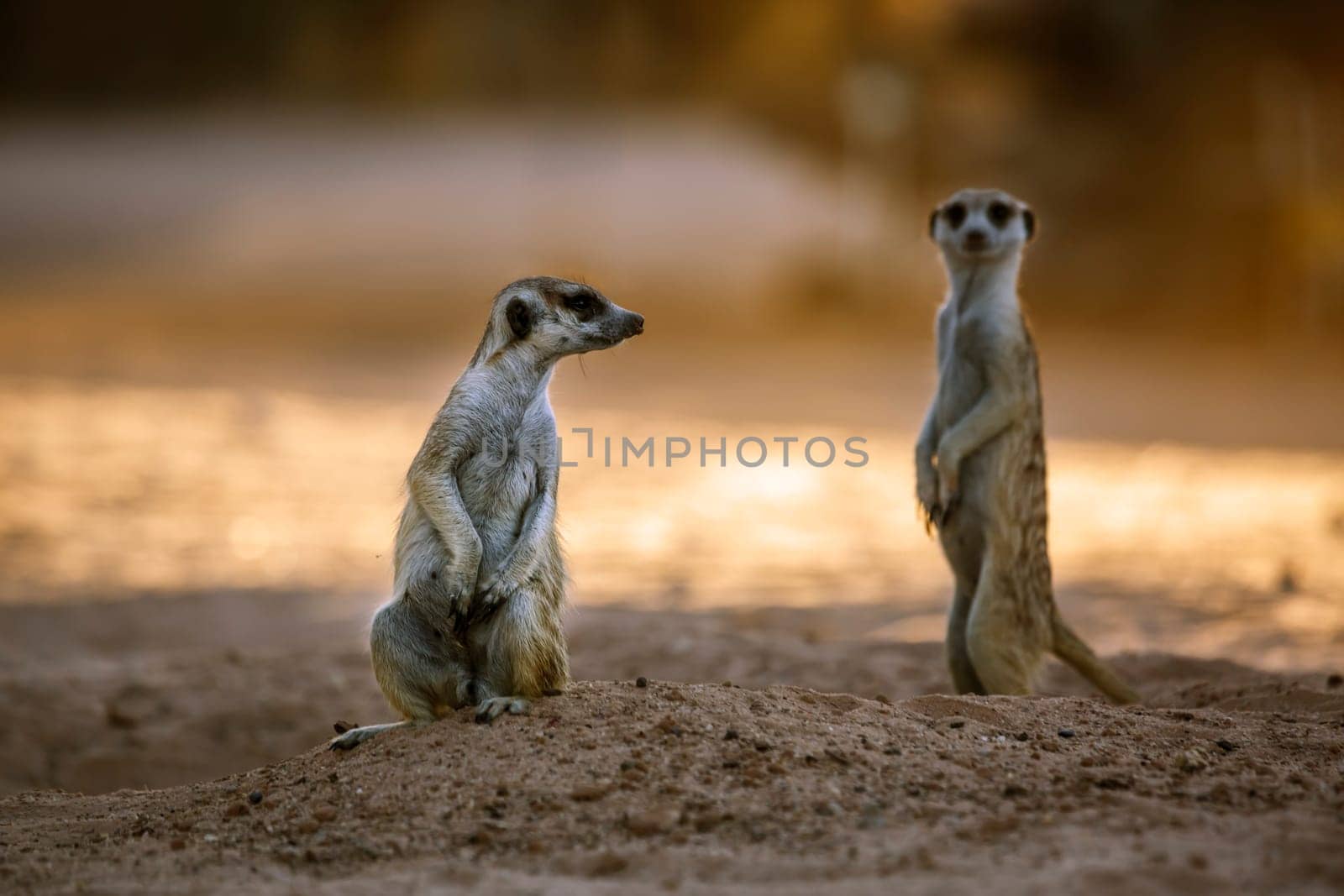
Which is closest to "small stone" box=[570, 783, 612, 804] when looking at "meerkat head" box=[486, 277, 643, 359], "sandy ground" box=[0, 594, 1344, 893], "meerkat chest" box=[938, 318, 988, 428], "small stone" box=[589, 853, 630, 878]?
"sandy ground" box=[0, 594, 1344, 893]

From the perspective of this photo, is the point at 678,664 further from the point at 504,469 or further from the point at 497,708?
the point at 497,708

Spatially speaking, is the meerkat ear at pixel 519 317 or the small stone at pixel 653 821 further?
the meerkat ear at pixel 519 317

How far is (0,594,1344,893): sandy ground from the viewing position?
2.74 metres

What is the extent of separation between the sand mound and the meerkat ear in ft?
3.33

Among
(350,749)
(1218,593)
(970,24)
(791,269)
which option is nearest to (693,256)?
(791,269)

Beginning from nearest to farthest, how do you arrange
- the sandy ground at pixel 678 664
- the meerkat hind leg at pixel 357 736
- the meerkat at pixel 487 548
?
1. the sandy ground at pixel 678 664
2. the meerkat at pixel 487 548
3. the meerkat hind leg at pixel 357 736

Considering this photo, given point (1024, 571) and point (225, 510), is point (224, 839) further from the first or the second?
point (225, 510)

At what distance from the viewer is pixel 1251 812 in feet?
10.0

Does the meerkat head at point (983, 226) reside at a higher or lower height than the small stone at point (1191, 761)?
higher

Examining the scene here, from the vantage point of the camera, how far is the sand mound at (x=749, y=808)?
2.74 m

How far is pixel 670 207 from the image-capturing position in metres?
21.0

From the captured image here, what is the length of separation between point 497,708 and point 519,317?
109cm

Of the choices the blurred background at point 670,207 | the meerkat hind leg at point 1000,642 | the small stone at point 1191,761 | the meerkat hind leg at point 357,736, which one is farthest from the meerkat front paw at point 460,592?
the blurred background at point 670,207

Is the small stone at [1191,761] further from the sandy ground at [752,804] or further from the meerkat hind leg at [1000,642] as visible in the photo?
the meerkat hind leg at [1000,642]
